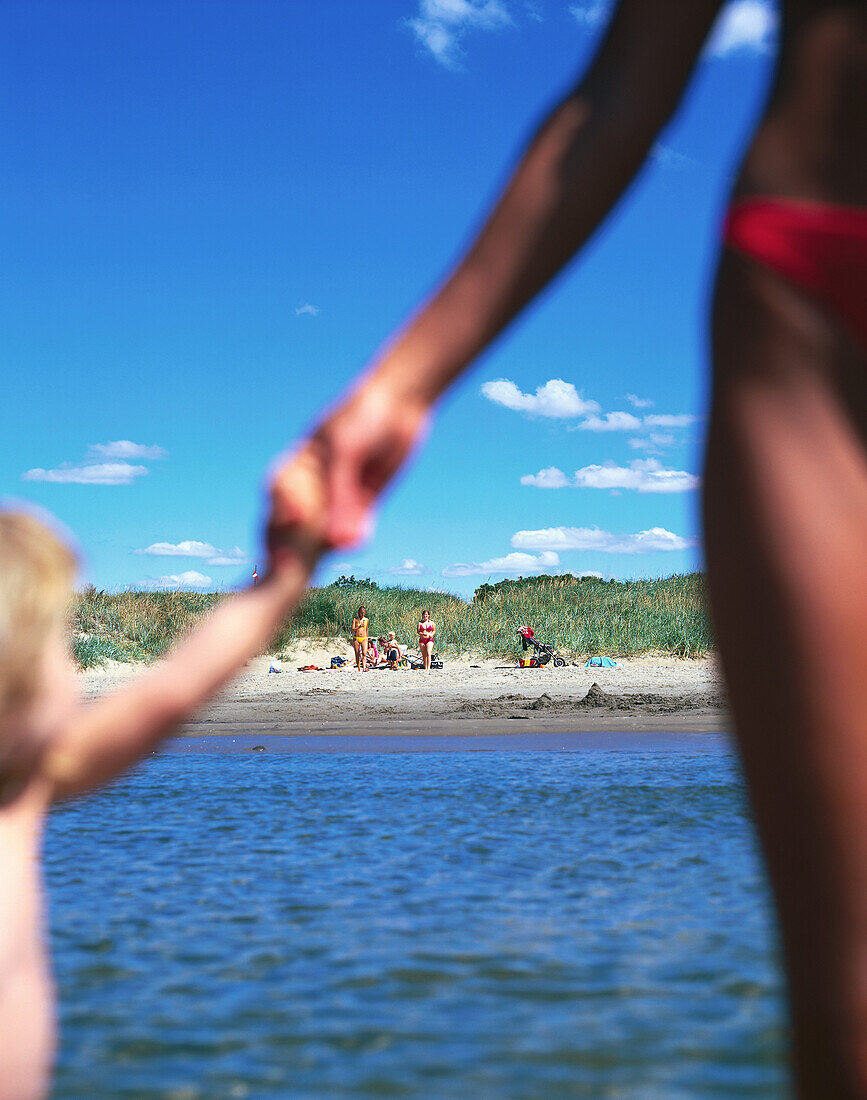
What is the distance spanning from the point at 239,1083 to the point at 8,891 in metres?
1.23

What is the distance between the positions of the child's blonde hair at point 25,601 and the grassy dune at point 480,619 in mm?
20034

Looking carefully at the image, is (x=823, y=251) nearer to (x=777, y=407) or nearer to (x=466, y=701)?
(x=777, y=407)

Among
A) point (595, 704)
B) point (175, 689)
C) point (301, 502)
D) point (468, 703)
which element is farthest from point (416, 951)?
point (468, 703)

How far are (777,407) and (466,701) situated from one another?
1474cm

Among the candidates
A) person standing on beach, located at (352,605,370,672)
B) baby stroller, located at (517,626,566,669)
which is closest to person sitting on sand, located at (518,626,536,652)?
baby stroller, located at (517,626,566,669)

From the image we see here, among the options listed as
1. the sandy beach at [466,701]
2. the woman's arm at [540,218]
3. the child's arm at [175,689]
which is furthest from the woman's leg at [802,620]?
the sandy beach at [466,701]

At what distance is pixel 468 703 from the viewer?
15.2m

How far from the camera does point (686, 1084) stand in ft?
9.21

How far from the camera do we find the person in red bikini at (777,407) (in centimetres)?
97

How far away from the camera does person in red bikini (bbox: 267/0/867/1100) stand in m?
0.97

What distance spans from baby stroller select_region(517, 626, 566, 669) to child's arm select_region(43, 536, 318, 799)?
19.5 meters

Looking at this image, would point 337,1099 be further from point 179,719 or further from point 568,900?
point 568,900

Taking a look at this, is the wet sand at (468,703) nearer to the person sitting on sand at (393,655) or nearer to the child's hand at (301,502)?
the person sitting on sand at (393,655)

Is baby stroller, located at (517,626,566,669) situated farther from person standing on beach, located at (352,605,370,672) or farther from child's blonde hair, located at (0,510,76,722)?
child's blonde hair, located at (0,510,76,722)
